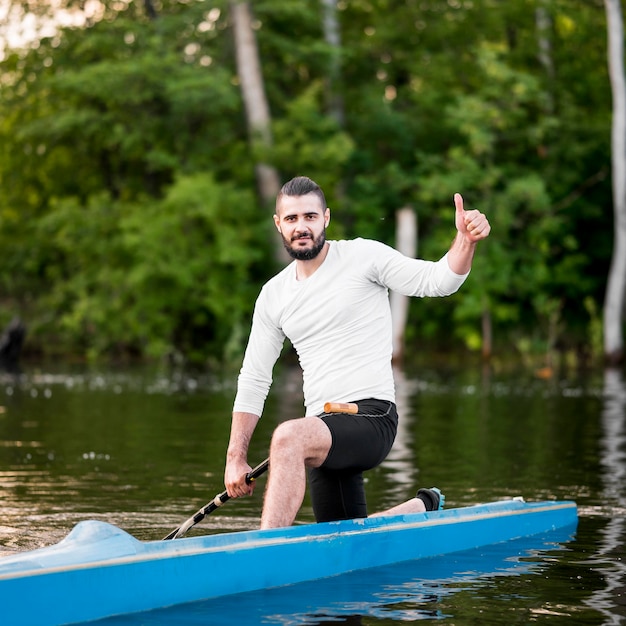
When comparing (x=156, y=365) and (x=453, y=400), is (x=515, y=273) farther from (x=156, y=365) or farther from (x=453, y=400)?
(x=453, y=400)

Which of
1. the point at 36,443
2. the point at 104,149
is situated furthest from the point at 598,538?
the point at 104,149

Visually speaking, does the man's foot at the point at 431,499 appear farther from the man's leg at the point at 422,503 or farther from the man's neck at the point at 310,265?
the man's neck at the point at 310,265

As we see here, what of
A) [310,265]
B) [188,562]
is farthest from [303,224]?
[188,562]

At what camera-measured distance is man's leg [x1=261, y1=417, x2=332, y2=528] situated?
5965 mm

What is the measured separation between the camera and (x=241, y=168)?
106ft

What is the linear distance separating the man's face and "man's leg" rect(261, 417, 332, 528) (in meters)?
0.83

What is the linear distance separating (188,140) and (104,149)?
391cm

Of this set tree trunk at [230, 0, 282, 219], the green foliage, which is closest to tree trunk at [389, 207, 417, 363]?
tree trunk at [230, 0, 282, 219]

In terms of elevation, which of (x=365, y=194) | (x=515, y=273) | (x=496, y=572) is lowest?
(x=496, y=572)

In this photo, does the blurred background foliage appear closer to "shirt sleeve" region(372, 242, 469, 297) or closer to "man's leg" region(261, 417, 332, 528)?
"shirt sleeve" region(372, 242, 469, 297)

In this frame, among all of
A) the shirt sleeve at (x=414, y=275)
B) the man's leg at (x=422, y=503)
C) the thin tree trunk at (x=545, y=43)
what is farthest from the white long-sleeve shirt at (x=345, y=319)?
the thin tree trunk at (x=545, y=43)

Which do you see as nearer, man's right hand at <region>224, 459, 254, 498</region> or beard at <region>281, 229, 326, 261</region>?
man's right hand at <region>224, 459, 254, 498</region>

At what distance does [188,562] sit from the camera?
5.68 m

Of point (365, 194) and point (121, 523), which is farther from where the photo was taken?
point (365, 194)
